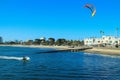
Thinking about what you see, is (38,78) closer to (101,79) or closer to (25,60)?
(101,79)

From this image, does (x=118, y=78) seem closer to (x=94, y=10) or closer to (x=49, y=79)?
(x=49, y=79)

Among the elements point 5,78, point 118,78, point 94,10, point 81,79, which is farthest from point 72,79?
point 94,10

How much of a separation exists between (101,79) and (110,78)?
5.17 ft

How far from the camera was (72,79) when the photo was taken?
36.8 m

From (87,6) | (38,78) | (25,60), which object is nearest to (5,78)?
(38,78)

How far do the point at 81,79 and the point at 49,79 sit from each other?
378 cm

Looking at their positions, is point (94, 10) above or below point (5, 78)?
above

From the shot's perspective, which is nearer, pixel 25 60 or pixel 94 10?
pixel 94 10

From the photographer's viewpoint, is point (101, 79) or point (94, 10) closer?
point (101, 79)

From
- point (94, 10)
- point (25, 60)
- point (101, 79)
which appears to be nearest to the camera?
point (101, 79)

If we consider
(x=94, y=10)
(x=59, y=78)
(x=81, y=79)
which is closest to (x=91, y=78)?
(x=81, y=79)

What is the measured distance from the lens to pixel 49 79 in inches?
1449

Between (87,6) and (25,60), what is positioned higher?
(87,6)

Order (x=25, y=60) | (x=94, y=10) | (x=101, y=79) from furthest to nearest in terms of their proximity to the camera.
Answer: (x=25, y=60) → (x=94, y=10) → (x=101, y=79)
